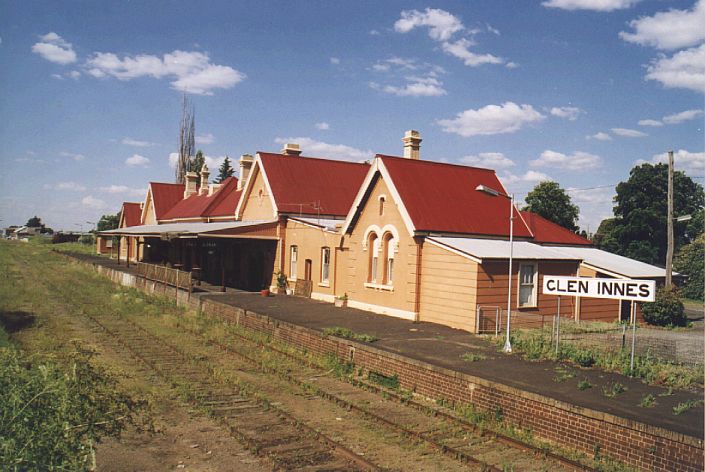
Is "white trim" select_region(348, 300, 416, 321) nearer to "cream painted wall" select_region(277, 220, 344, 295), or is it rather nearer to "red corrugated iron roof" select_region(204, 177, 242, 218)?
"cream painted wall" select_region(277, 220, 344, 295)

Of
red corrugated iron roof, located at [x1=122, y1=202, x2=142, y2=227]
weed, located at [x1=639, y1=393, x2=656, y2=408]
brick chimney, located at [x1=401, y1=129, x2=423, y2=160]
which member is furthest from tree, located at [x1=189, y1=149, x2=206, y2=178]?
weed, located at [x1=639, y1=393, x2=656, y2=408]

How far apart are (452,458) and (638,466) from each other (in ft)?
8.62

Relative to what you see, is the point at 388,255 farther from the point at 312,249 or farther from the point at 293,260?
the point at 293,260

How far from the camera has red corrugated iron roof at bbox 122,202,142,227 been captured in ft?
197

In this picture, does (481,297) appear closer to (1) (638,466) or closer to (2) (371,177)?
(2) (371,177)

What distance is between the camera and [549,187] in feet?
144

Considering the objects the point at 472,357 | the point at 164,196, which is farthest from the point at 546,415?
the point at 164,196

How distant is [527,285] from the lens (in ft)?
62.6

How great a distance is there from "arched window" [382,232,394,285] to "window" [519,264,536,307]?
186 inches

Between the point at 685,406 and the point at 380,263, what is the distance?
13.1m

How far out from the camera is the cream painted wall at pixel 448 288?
58.3ft

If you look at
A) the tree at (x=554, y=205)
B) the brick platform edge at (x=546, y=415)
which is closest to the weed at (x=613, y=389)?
the brick platform edge at (x=546, y=415)

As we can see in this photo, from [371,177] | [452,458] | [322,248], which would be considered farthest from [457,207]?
[452,458]

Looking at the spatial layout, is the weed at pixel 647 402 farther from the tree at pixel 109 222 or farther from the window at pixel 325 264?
the tree at pixel 109 222
